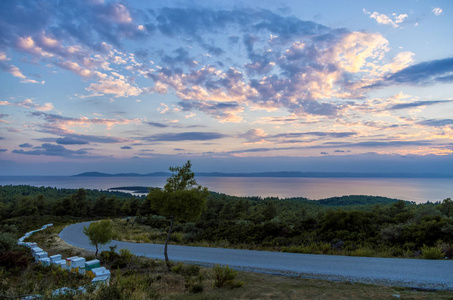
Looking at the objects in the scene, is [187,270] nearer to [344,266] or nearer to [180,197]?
[180,197]

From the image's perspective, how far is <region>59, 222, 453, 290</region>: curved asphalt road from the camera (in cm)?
798

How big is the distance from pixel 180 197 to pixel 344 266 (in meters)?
6.84

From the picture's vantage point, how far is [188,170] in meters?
11.5

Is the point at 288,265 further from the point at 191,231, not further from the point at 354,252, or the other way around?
the point at 191,231

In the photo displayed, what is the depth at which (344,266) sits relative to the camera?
9898mm

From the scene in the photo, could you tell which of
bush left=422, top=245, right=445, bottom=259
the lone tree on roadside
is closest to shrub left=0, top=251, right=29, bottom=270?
the lone tree on roadside

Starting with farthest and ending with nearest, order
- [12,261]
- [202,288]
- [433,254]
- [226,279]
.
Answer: [12,261] < [433,254] < [226,279] < [202,288]

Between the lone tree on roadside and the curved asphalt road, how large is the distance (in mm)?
2719

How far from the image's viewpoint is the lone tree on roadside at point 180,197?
35.7ft

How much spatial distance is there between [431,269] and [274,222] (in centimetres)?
1040

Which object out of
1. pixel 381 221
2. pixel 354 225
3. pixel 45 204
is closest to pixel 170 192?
pixel 354 225

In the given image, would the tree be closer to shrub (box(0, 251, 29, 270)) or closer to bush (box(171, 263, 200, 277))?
shrub (box(0, 251, 29, 270))

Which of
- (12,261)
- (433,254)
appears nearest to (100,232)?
(12,261)

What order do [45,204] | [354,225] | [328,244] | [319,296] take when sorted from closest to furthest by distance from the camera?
[319,296] < [328,244] < [354,225] < [45,204]
